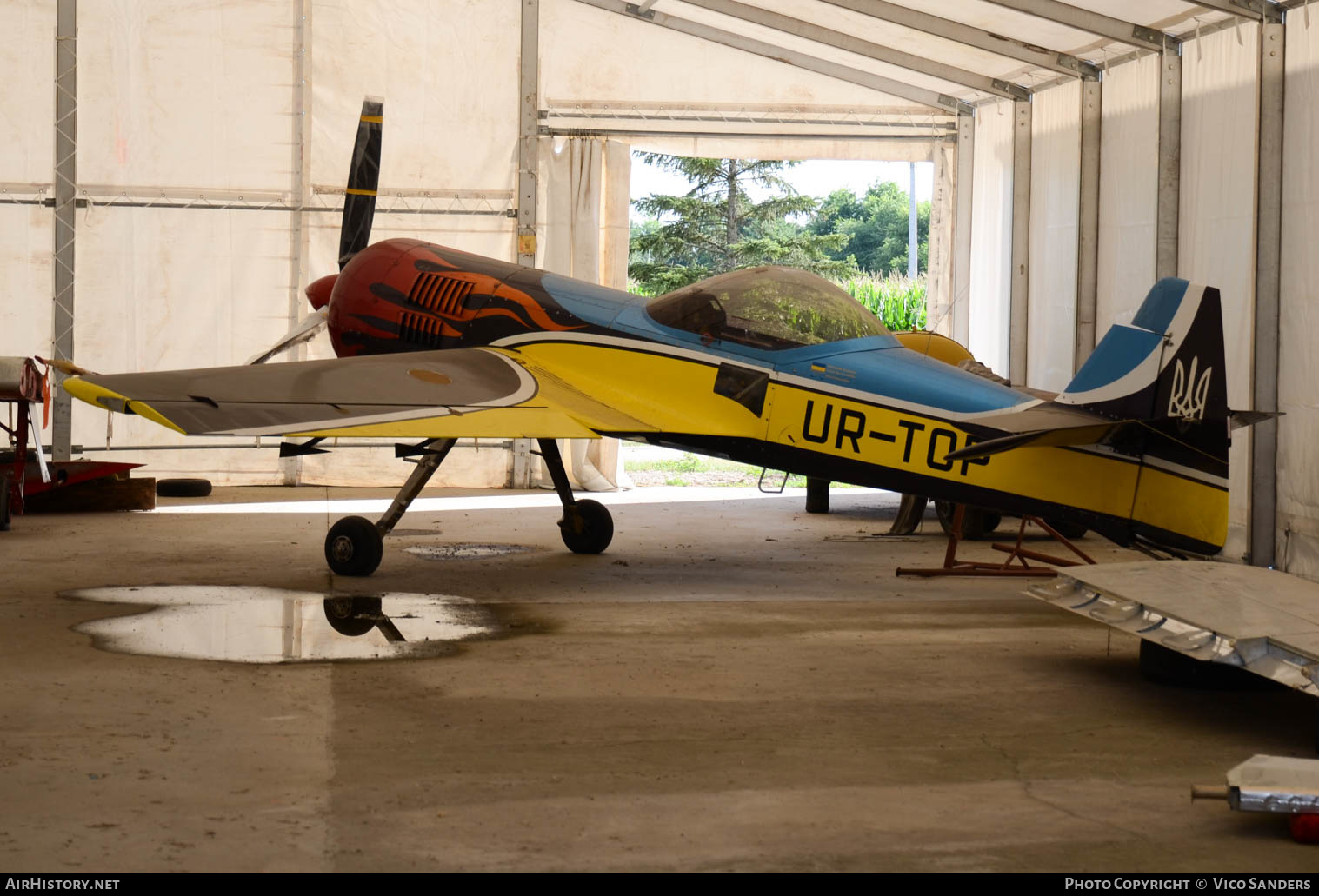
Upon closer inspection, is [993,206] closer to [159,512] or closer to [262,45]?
[262,45]

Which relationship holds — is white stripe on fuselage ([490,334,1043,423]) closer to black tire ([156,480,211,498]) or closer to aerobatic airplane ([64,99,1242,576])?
aerobatic airplane ([64,99,1242,576])

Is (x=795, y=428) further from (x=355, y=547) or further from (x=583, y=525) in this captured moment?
(x=355, y=547)

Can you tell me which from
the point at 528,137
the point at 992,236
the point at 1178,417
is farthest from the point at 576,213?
the point at 1178,417

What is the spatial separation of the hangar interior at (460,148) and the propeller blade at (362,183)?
3.87 meters

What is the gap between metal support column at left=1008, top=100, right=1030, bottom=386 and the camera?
45.4 ft

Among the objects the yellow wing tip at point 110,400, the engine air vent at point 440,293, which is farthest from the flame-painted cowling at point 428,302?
the yellow wing tip at point 110,400

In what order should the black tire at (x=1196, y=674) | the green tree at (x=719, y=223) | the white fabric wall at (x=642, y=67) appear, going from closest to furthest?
the black tire at (x=1196, y=674) → the white fabric wall at (x=642, y=67) → the green tree at (x=719, y=223)

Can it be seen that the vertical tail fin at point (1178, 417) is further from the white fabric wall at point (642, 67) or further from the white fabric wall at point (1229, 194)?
the white fabric wall at point (642, 67)

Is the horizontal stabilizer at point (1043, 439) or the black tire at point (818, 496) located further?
the black tire at point (818, 496)

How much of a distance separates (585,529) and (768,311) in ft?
7.98

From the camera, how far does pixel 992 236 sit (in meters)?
14.7

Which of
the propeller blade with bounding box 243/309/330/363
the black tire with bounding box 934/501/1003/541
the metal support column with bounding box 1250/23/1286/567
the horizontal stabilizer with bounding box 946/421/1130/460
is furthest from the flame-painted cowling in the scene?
the metal support column with bounding box 1250/23/1286/567

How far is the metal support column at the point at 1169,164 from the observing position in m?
11.0

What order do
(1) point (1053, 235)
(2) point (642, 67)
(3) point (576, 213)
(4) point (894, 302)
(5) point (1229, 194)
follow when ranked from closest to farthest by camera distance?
(5) point (1229, 194), (1) point (1053, 235), (2) point (642, 67), (3) point (576, 213), (4) point (894, 302)
